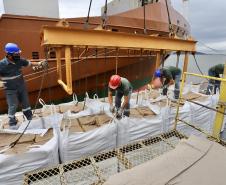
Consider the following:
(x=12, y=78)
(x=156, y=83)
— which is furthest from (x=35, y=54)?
(x=156, y=83)

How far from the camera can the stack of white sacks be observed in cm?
256

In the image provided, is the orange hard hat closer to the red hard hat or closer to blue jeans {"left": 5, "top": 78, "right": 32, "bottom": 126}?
the red hard hat

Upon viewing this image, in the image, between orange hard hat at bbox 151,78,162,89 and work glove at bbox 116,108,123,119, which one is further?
orange hard hat at bbox 151,78,162,89

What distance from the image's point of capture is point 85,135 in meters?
3.04

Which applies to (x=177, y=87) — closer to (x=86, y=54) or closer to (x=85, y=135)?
(x=86, y=54)

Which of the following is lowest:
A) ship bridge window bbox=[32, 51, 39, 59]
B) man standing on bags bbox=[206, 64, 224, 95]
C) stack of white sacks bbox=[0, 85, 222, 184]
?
stack of white sacks bbox=[0, 85, 222, 184]

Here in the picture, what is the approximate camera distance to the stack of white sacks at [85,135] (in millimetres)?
2559

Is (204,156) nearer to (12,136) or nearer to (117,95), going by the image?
(117,95)

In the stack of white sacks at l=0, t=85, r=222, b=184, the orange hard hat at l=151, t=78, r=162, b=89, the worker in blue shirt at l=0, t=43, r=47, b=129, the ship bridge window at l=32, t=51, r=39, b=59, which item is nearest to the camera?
the stack of white sacks at l=0, t=85, r=222, b=184

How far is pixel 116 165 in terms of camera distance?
2.62 metres

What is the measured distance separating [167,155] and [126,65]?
635cm

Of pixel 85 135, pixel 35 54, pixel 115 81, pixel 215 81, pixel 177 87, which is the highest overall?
pixel 35 54

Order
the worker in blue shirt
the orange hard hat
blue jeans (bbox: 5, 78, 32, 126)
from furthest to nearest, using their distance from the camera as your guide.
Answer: the orange hard hat → blue jeans (bbox: 5, 78, 32, 126) → the worker in blue shirt

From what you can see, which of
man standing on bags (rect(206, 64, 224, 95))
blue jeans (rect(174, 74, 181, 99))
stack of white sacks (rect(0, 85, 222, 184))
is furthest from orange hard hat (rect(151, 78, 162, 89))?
man standing on bags (rect(206, 64, 224, 95))
